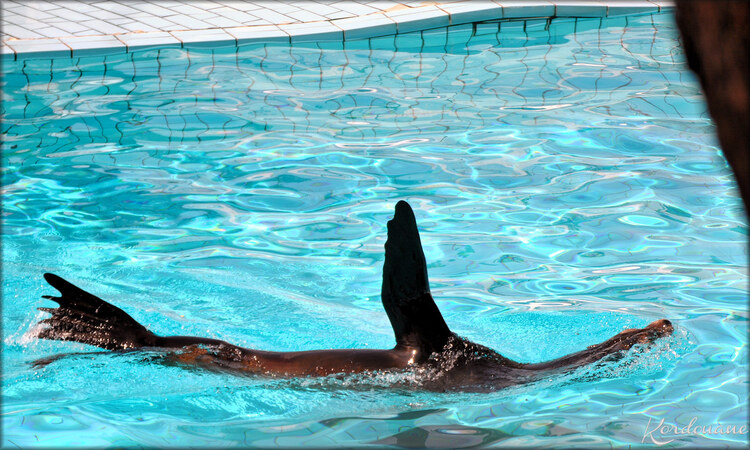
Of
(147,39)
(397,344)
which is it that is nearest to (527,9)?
(147,39)

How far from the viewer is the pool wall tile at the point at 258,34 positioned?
905 centimetres

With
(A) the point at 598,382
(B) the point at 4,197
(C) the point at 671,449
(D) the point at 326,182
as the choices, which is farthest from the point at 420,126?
(C) the point at 671,449

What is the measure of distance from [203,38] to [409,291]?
21.5 feet

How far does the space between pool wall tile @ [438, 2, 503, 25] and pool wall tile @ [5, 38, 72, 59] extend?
4502 mm

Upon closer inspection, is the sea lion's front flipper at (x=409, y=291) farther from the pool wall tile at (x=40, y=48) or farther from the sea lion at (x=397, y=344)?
the pool wall tile at (x=40, y=48)

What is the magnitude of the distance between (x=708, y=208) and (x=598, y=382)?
282cm

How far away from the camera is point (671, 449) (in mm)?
3064

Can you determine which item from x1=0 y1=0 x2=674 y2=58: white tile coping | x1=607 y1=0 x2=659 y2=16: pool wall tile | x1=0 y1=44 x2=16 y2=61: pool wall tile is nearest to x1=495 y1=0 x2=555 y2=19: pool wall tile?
x1=0 y1=0 x2=674 y2=58: white tile coping

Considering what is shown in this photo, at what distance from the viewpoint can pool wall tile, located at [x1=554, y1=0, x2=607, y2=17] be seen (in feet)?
33.0

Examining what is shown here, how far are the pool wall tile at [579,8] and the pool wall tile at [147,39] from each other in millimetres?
4746

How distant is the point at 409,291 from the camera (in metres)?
3.24

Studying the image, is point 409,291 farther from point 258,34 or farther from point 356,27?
point 356,27

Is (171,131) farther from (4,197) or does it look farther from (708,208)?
(708,208)

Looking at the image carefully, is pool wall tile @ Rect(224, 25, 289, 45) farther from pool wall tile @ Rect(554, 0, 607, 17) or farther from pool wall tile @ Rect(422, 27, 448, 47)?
pool wall tile @ Rect(554, 0, 607, 17)
